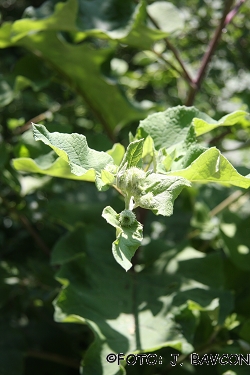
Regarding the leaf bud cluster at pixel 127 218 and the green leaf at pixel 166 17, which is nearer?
the leaf bud cluster at pixel 127 218

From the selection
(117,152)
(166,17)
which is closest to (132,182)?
(117,152)

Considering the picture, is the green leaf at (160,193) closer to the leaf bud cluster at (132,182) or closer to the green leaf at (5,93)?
the leaf bud cluster at (132,182)

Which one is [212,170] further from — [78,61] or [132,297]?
[78,61]

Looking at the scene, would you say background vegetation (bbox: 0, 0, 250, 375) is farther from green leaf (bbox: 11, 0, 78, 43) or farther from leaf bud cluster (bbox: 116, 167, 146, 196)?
leaf bud cluster (bbox: 116, 167, 146, 196)

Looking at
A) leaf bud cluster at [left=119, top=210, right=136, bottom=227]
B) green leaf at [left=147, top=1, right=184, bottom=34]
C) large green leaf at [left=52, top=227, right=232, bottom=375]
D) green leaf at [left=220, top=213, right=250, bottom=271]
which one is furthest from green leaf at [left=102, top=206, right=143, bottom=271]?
green leaf at [left=147, top=1, right=184, bottom=34]

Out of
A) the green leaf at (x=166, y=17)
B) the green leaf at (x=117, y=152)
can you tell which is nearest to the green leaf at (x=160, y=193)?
the green leaf at (x=117, y=152)

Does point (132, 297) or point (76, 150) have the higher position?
point (76, 150)
